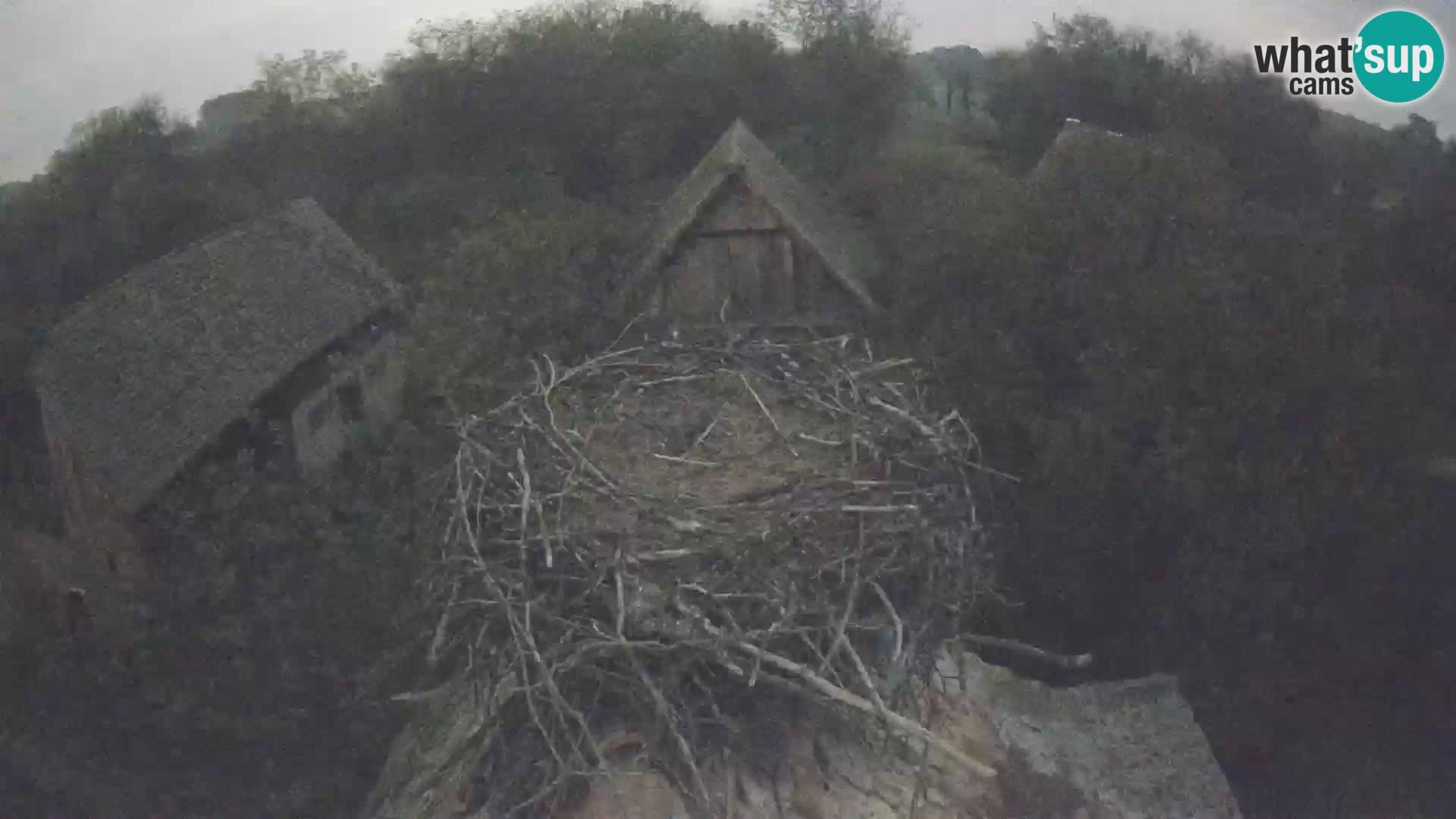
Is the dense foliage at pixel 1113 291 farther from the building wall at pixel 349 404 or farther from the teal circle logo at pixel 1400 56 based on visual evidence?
the teal circle logo at pixel 1400 56

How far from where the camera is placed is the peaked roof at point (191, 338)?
902 cm

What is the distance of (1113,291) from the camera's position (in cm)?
775

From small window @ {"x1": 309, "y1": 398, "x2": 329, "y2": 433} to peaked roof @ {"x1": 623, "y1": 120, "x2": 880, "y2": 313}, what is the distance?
292cm

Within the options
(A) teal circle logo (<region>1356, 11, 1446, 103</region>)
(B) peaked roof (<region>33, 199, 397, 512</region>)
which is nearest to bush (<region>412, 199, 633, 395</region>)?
(B) peaked roof (<region>33, 199, 397, 512</region>)

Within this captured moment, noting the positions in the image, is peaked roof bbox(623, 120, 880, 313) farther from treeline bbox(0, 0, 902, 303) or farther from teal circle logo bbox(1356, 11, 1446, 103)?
teal circle logo bbox(1356, 11, 1446, 103)

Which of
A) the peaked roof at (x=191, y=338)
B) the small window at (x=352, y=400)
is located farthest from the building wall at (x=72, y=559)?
the small window at (x=352, y=400)

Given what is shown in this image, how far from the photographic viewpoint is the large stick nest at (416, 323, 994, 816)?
3576 mm

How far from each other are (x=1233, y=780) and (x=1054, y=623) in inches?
62.6

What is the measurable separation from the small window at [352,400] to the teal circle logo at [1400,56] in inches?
325

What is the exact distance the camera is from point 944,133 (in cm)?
1364

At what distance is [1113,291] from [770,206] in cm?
340

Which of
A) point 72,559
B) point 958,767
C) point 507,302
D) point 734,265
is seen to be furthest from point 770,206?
point 958,767

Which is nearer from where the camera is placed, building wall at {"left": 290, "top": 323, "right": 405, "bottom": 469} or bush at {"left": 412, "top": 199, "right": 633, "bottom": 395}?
bush at {"left": 412, "top": 199, "right": 633, "bottom": 395}

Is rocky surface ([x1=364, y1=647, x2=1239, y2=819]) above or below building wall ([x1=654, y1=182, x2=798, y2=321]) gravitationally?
below
